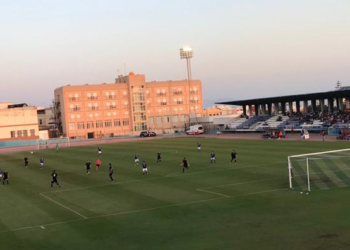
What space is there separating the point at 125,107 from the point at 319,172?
360ft

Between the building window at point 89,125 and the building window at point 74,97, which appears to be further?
the building window at point 89,125

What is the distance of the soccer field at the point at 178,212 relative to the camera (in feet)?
67.1

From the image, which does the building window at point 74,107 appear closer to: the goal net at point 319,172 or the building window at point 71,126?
the building window at point 71,126

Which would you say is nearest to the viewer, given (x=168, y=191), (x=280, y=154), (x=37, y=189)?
(x=168, y=191)

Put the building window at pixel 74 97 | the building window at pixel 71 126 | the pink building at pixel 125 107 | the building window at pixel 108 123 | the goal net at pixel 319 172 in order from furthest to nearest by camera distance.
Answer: the building window at pixel 108 123 → the pink building at pixel 125 107 → the building window at pixel 71 126 → the building window at pixel 74 97 → the goal net at pixel 319 172

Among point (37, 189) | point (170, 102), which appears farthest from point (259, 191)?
point (170, 102)

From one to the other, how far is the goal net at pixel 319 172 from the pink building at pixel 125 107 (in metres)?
94.8

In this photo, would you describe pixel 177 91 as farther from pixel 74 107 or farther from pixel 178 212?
pixel 178 212

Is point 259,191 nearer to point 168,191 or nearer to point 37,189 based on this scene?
point 168,191

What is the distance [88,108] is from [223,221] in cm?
11789

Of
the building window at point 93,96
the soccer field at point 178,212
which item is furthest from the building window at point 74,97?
the soccer field at point 178,212

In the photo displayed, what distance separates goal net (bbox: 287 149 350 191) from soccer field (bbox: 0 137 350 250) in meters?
0.47

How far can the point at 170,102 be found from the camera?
146875mm

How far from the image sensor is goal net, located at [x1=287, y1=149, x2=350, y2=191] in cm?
3181
